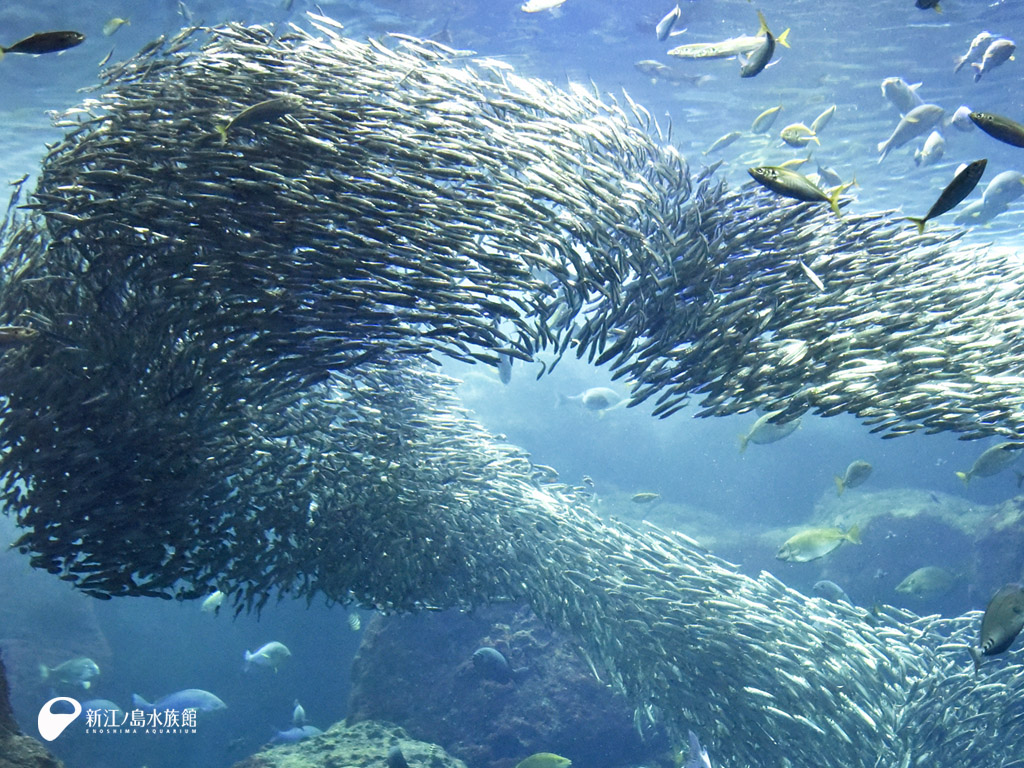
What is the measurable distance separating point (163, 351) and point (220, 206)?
1435mm

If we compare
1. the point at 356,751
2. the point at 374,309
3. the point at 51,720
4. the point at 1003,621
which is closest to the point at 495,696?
the point at 356,751

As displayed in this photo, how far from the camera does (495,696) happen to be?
1085 cm

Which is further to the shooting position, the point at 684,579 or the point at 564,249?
the point at 684,579

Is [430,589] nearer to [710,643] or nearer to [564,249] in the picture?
[710,643]

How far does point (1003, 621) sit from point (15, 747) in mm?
8002

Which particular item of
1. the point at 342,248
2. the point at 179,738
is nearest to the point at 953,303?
the point at 342,248

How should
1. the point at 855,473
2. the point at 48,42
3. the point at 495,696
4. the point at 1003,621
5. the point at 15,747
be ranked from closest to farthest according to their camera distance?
the point at 48,42 < the point at 1003,621 < the point at 15,747 < the point at 855,473 < the point at 495,696

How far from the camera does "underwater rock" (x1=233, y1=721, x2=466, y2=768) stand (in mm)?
→ 8125

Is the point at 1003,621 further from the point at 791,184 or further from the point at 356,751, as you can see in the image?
the point at 356,751

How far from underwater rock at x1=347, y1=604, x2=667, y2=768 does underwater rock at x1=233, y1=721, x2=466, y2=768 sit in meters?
1.26

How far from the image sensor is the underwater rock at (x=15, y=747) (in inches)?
199

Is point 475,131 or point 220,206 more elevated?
point 475,131

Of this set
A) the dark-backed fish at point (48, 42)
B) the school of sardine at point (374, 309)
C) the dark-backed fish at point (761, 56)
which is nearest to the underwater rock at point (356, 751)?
the school of sardine at point (374, 309)

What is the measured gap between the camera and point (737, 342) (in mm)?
5582
